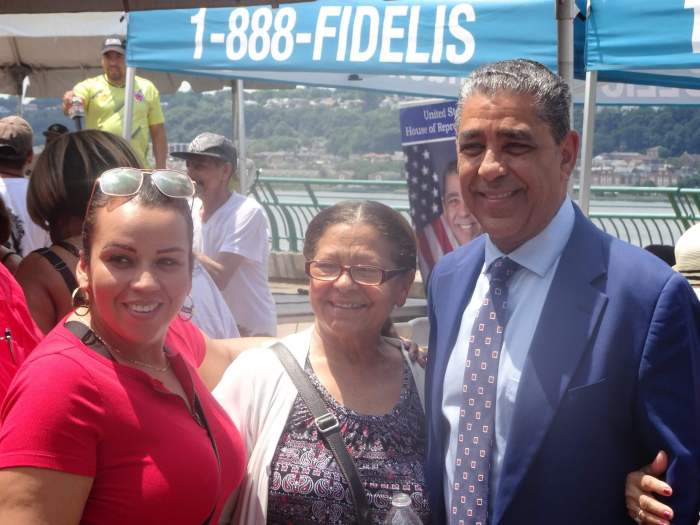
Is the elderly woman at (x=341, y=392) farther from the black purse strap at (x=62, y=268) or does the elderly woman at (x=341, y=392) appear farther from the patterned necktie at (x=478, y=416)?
the black purse strap at (x=62, y=268)

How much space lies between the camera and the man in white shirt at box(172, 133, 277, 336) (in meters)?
5.48

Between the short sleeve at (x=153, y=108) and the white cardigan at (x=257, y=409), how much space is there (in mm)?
7284

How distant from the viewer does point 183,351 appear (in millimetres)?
2566

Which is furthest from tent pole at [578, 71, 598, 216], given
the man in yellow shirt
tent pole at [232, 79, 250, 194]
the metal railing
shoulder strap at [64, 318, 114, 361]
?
the metal railing

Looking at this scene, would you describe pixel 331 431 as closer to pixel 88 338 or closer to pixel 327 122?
pixel 88 338

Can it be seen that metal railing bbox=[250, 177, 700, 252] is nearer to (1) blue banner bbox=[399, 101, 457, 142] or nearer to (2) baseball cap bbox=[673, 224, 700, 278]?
(1) blue banner bbox=[399, 101, 457, 142]

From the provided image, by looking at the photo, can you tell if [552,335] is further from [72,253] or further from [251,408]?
[72,253]

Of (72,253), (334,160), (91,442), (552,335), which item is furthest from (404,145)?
(334,160)

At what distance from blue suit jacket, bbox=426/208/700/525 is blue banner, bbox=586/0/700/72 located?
2963 mm

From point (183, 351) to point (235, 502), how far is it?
44 centimetres

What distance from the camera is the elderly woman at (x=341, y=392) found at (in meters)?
2.44

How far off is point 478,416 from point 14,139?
4.16m

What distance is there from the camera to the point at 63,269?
2.81 meters

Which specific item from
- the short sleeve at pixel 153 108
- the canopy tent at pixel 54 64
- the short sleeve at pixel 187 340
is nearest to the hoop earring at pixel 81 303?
the short sleeve at pixel 187 340
